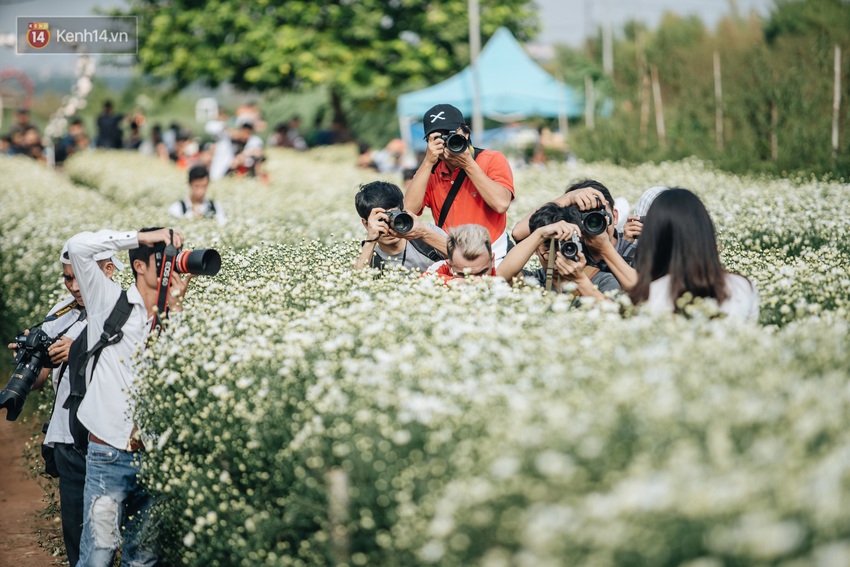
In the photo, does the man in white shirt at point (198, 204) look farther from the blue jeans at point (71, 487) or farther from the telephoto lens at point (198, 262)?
the telephoto lens at point (198, 262)

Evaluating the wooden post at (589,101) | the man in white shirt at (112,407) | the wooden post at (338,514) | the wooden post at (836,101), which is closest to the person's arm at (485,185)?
the man in white shirt at (112,407)

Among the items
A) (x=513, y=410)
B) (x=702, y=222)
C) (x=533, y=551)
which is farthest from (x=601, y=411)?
(x=702, y=222)

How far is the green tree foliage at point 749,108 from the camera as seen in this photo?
14.7 meters

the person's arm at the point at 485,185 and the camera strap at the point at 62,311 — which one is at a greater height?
the person's arm at the point at 485,185

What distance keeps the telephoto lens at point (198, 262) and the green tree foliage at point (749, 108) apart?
35.3ft

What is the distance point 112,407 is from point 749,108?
13385 mm

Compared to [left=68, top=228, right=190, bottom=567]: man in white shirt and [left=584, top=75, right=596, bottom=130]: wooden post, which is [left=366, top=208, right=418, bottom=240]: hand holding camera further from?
[left=584, top=75, right=596, bottom=130]: wooden post

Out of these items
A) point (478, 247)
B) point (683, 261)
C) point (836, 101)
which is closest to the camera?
point (683, 261)

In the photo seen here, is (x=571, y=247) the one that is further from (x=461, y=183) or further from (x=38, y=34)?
(x=38, y=34)

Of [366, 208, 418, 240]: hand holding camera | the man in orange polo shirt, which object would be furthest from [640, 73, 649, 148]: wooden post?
[366, 208, 418, 240]: hand holding camera

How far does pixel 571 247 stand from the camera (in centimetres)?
502

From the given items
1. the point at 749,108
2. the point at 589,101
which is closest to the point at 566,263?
the point at 749,108

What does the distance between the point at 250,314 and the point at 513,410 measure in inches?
82.7

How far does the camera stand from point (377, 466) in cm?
313
